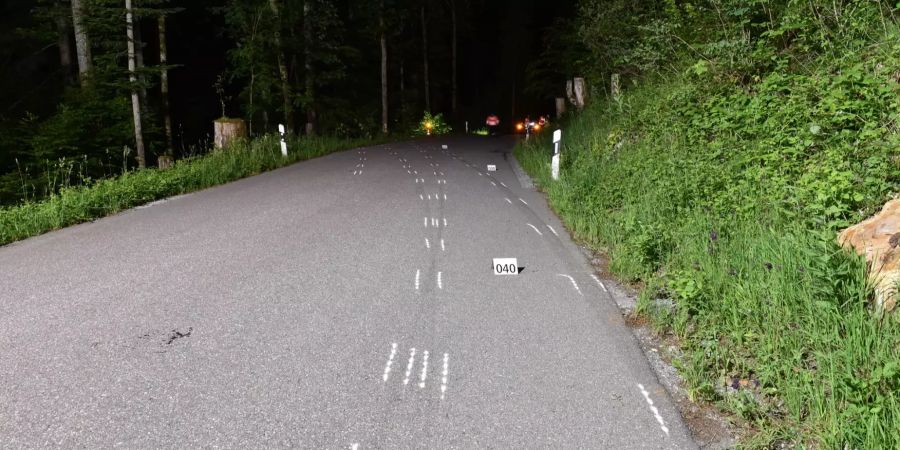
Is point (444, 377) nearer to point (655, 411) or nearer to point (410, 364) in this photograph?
point (410, 364)

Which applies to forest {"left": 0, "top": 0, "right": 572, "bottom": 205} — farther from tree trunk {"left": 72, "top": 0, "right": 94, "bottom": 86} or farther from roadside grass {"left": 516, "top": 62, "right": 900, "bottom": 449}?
roadside grass {"left": 516, "top": 62, "right": 900, "bottom": 449}

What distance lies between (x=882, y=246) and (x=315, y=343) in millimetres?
4857

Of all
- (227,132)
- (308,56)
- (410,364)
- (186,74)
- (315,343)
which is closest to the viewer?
(410,364)

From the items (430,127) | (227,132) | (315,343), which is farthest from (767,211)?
(430,127)

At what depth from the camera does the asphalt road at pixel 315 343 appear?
368 centimetres

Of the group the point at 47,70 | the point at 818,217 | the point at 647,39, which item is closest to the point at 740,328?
the point at 818,217

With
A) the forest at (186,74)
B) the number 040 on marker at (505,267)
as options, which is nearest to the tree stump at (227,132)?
the forest at (186,74)

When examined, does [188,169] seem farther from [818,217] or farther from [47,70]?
[47,70]

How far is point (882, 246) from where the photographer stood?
4586 mm

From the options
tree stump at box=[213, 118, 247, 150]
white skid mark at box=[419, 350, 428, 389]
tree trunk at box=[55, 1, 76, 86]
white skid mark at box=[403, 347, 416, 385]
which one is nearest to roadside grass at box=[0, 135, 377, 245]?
tree stump at box=[213, 118, 247, 150]

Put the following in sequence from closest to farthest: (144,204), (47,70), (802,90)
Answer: (802,90) < (144,204) < (47,70)

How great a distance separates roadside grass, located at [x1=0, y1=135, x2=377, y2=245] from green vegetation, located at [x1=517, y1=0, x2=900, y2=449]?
863 centimetres

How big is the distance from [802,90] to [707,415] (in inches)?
230

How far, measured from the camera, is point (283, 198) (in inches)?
468
